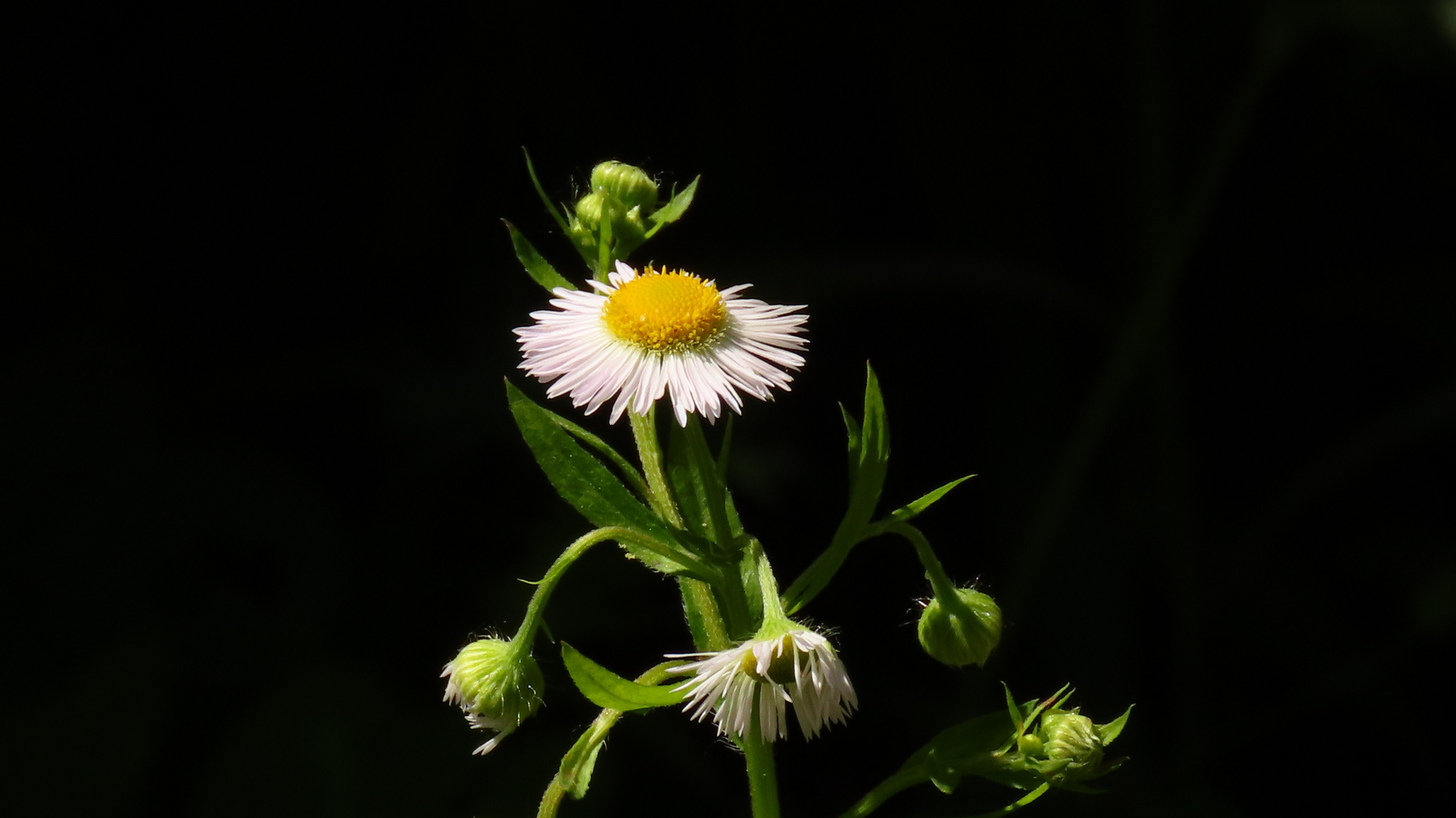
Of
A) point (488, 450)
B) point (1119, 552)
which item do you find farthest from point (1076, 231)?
point (488, 450)

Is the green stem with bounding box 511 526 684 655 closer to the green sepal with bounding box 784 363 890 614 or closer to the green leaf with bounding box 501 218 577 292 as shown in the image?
the green sepal with bounding box 784 363 890 614

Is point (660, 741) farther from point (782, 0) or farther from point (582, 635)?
point (782, 0)

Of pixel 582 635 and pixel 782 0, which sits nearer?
pixel 582 635

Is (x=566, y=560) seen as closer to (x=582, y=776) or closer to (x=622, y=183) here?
(x=582, y=776)

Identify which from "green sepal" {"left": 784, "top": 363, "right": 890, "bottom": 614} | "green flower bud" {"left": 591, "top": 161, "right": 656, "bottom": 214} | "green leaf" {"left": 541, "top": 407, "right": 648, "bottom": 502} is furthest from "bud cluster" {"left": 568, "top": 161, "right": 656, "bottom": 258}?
"green sepal" {"left": 784, "top": 363, "right": 890, "bottom": 614}

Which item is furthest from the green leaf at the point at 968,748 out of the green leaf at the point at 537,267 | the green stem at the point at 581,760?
the green leaf at the point at 537,267

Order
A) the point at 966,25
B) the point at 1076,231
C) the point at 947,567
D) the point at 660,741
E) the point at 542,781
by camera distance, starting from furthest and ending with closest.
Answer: the point at 1076,231 → the point at 966,25 → the point at 947,567 → the point at 660,741 → the point at 542,781
